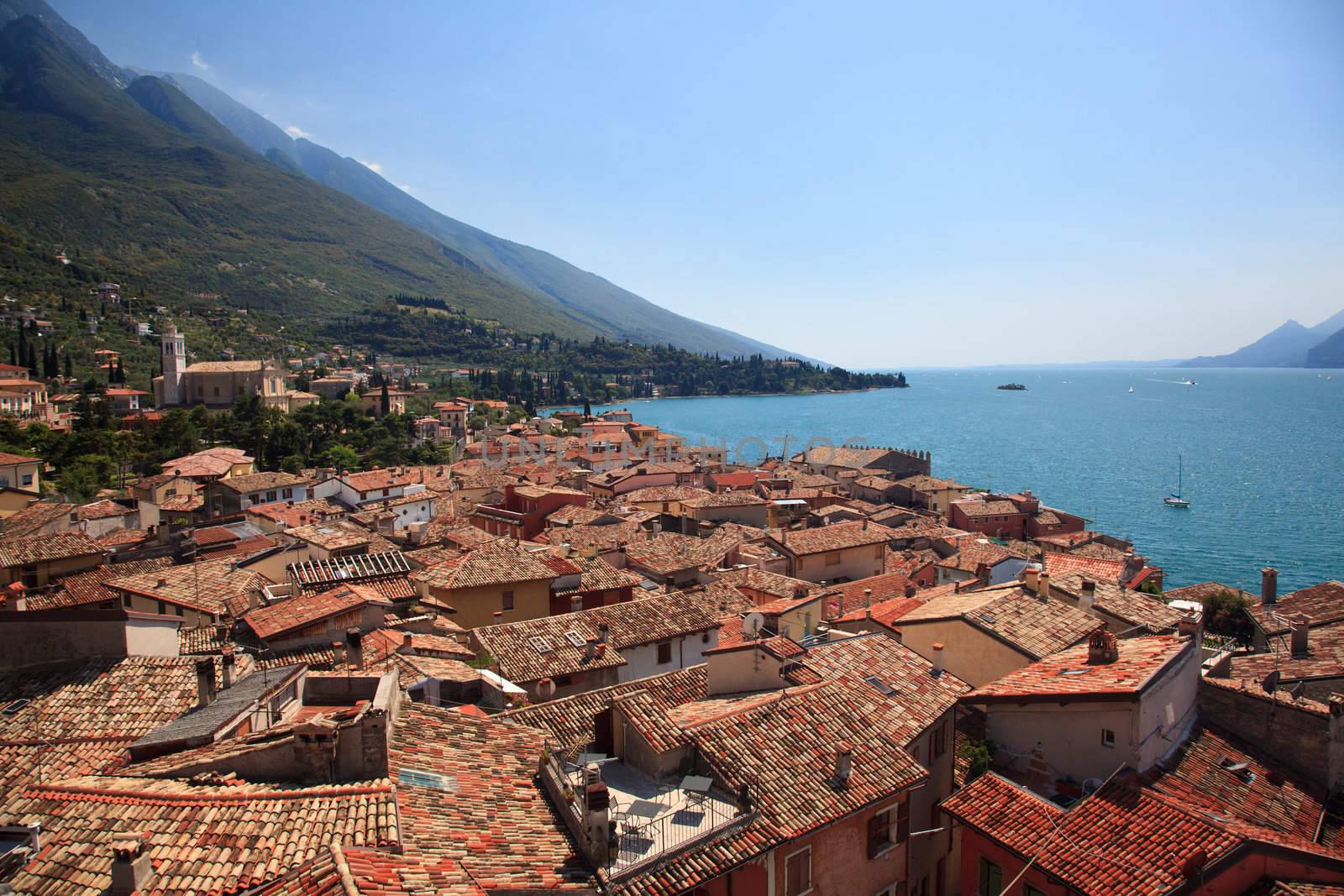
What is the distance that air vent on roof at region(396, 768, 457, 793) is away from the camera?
6.92 meters

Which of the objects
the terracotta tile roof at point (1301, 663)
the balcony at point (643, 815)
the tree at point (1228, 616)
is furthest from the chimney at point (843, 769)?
the tree at point (1228, 616)

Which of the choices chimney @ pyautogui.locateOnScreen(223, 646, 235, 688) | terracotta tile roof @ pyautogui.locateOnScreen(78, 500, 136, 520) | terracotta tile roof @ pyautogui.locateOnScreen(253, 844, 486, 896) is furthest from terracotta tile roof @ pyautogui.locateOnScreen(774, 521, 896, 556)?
terracotta tile roof @ pyautogui.locateOnScreen(78, 500, 136, 520)

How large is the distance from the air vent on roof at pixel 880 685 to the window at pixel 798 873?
2758 millimetres

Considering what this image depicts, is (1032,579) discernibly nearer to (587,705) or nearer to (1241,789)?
(1241,789)

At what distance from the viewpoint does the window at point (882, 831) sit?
7.54 meters

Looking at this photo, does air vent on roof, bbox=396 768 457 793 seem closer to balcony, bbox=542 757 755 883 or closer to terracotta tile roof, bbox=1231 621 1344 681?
balcony, bbox=542 757 755 883

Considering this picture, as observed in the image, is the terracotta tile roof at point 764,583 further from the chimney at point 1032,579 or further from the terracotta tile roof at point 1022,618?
the terracotta tile roof at point 1022,618

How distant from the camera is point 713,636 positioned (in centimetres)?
1539

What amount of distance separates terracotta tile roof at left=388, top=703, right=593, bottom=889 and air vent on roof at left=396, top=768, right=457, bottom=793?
0.02 meters

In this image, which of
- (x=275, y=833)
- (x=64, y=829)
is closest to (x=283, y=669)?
(x=64, y=829)

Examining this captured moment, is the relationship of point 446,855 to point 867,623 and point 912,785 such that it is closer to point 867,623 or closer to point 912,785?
point 912,785

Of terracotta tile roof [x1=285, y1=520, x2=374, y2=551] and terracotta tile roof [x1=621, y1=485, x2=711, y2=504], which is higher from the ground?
terracotta tile roof [x1=285, y1=520, x2=374, y2=551]

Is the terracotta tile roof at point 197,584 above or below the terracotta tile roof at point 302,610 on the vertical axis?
below

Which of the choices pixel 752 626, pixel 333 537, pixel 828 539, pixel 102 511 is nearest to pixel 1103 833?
pixel 752 626
